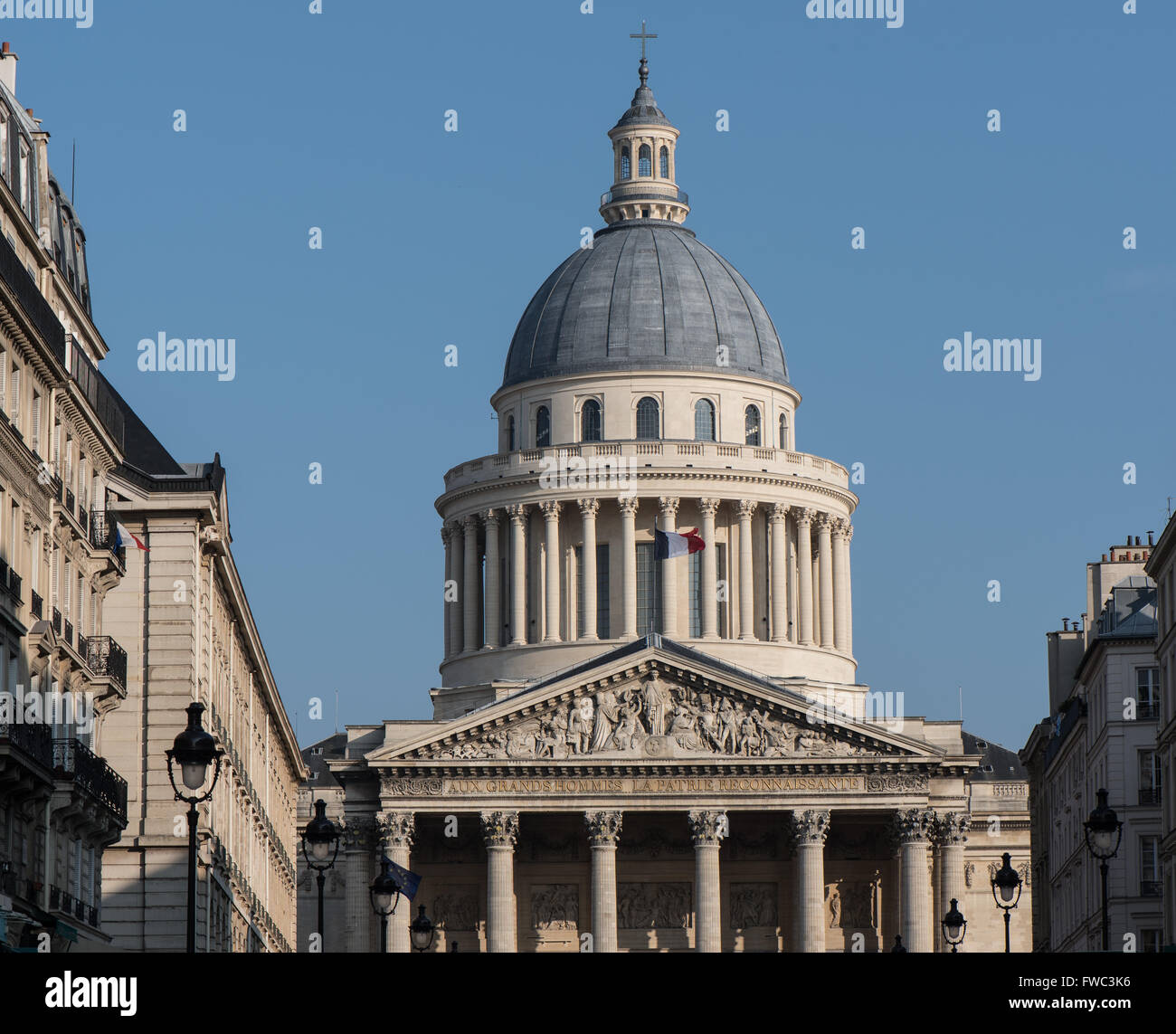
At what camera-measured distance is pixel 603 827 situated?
10525 cm

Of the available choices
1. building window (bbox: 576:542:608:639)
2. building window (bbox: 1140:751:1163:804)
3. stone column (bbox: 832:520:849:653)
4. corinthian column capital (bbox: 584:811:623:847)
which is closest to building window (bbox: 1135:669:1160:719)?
building window (bbox: 1140:751:1163:804)

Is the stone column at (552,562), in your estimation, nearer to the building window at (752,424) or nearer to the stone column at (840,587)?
the building window at (752,424)

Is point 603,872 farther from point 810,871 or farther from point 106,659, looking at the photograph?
point 106,659

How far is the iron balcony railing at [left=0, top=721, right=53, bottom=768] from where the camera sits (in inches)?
1489

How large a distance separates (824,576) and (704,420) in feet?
29.8

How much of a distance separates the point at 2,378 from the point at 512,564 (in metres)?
87.8

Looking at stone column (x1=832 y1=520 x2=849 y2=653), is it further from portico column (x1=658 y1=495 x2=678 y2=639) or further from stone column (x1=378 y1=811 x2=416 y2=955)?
stone column (x1=378 y1=811 x2=416 y2=955)

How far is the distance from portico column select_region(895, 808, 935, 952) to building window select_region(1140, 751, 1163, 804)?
2875cm

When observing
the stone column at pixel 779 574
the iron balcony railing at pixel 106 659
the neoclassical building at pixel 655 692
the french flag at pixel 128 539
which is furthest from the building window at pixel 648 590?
the iron balcony railing at pixel 106 659

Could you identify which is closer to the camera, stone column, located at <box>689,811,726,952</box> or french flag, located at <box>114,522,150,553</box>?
french flag, located at <box>114,522,150,553</box>

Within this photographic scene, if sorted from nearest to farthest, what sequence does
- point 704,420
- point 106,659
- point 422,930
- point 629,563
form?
1. point 106,659
2. point 422,930
3. point 629,563
4. point 704,420

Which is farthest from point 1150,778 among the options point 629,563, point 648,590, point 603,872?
point 648,590

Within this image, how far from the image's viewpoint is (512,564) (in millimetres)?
127250

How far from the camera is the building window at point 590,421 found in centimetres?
13100
